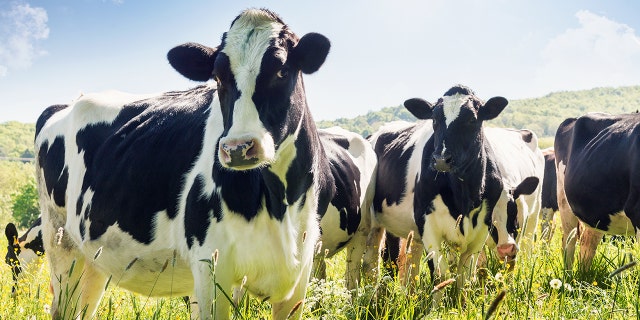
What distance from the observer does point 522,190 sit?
661 cm

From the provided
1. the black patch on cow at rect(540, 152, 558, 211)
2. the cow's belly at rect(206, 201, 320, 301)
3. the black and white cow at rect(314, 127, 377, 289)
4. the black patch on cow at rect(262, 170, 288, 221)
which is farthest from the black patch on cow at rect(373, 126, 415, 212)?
the black patch on cow at rect(540, 152, 558, 211)

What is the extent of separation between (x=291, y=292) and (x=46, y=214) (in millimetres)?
2676

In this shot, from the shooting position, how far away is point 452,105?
20.0ft

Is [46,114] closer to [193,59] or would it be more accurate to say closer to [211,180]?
[193,59]

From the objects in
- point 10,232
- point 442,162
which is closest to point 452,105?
point 442,162

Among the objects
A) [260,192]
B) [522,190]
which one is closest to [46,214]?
[260,192]

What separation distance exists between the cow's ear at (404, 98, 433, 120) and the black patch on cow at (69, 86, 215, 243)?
10.1ft

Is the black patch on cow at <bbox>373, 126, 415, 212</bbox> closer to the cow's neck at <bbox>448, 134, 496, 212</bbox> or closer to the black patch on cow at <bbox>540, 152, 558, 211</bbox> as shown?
the cow's neck at <bbox>448, 134, 496, 212</bbox>

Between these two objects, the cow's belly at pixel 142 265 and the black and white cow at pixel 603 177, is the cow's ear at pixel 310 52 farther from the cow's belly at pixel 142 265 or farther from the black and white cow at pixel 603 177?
the black and white cow at pixel 603 177

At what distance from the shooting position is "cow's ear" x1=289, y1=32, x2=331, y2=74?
3.44 meters

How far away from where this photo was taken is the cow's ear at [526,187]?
256 inches

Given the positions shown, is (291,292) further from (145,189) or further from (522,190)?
(522,190)

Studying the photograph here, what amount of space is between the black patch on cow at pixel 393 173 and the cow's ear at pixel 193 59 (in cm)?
392

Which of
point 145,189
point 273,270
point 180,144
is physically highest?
point 180,144
